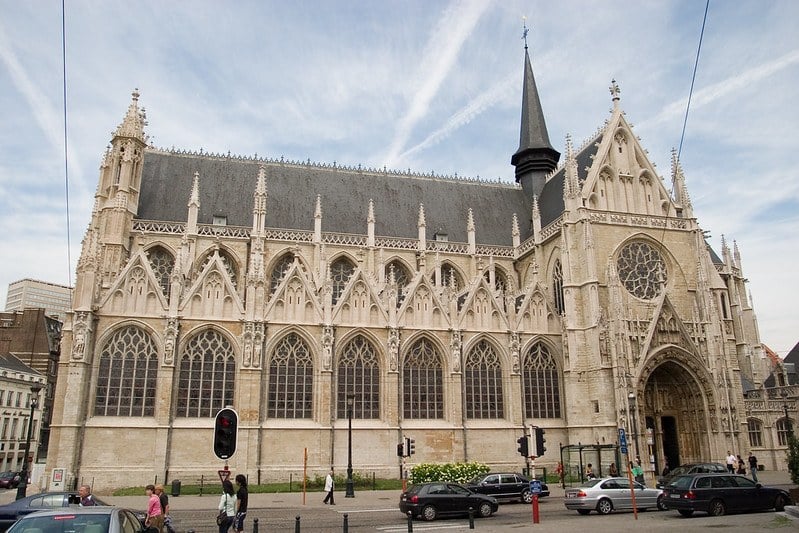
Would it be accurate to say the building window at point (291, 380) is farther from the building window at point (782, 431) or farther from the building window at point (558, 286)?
the building window at point (782, 431)

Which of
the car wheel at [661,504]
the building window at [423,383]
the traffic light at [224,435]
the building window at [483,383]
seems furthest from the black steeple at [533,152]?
the traffic light at [224,435]

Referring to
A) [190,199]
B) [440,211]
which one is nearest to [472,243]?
[440,211]

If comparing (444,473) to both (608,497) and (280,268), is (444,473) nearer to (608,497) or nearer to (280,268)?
(608,497)

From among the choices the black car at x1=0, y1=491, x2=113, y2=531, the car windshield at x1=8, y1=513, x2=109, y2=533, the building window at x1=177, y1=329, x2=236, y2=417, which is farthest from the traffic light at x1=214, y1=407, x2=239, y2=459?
the building window at x1=177, y1=329, x2=236, y2=417

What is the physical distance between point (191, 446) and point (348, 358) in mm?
8322

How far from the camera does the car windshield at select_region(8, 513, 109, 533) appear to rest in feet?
25.0

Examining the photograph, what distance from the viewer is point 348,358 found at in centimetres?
3172

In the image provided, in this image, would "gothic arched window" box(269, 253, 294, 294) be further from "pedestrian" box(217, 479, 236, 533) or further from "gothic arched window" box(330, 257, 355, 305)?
"pedestrian" box(217, 479, 236, 533)

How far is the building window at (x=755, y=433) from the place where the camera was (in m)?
40.2

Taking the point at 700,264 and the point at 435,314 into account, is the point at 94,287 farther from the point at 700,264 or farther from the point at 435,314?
the point at 700,264

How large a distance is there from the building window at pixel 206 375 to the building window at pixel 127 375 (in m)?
1.34

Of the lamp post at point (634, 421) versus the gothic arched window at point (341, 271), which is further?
the gothic arched window at point (341, 271)

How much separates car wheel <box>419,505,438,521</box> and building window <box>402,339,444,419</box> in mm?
12387

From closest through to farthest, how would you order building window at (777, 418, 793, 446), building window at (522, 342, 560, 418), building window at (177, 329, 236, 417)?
building window at (177, 329, 236, 417), building window at (522, 342, 560, 418), building window at (777, 418, 793, 446)
